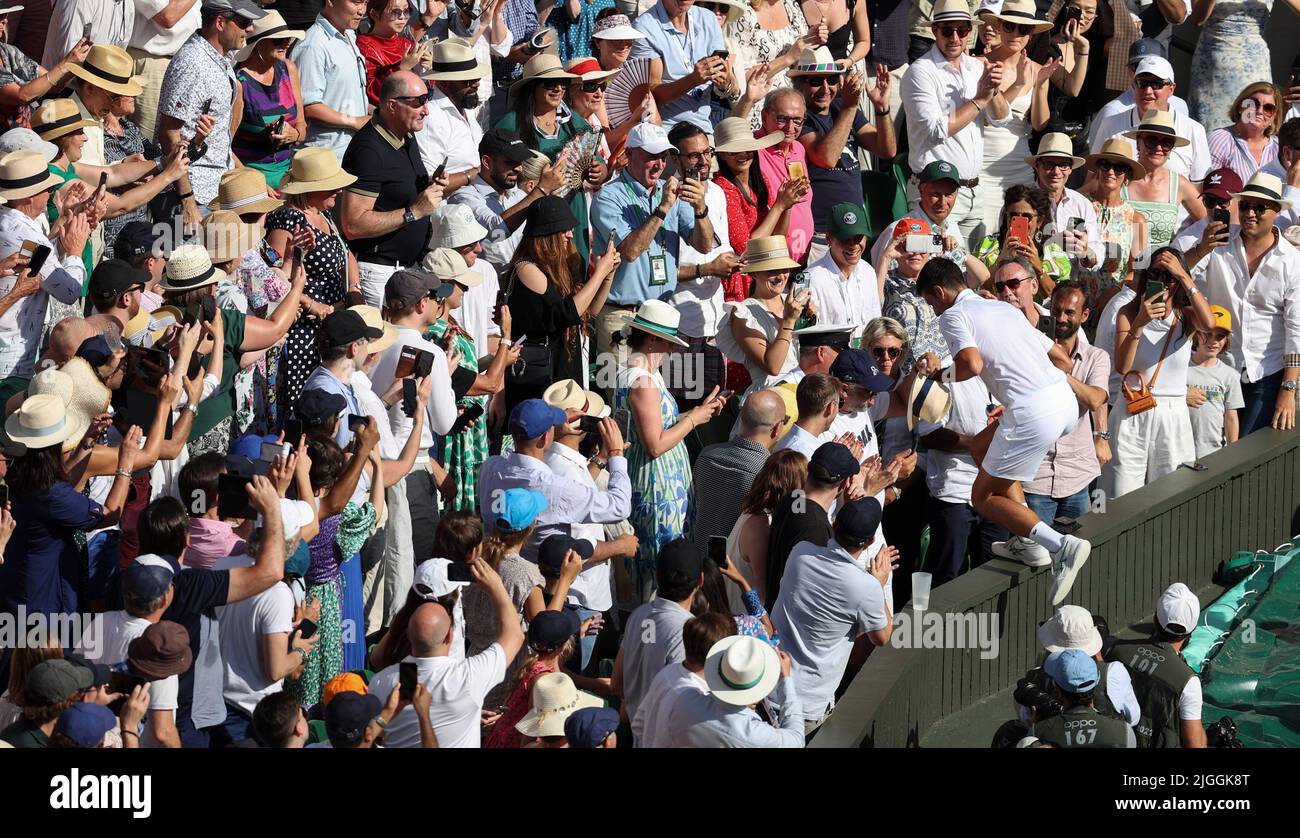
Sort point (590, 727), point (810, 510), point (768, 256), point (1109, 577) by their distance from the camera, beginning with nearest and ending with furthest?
1. point (590, 727)
2. point (810, 510)
3. point (768, 256)
4. point (1109, 577)

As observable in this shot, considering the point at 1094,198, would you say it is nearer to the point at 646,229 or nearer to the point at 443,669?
the point at 646,229

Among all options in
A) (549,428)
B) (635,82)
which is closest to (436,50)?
(635,82)

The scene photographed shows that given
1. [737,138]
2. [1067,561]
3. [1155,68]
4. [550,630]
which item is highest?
[1155,68]

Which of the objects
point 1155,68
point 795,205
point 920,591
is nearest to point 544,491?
point 920,591

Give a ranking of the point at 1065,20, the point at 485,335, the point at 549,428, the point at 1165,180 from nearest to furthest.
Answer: the point at 549,428
the point at 485,335
the point at 1165,180
the point at 1065,20

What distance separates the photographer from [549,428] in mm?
9289

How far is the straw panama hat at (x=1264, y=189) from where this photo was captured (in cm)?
1328

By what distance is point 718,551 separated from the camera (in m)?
9.09

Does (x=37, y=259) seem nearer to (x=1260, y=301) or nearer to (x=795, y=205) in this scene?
(x=795, y=205)

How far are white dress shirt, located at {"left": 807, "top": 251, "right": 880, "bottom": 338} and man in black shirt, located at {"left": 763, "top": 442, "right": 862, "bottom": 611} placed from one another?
2363 millimetres

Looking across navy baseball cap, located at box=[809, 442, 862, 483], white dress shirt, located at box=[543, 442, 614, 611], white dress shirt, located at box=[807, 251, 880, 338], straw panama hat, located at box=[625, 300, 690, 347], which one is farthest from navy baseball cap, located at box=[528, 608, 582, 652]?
white dress shirt, located at box=[807, 251, 880, 338]

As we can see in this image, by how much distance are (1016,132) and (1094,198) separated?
0.91m

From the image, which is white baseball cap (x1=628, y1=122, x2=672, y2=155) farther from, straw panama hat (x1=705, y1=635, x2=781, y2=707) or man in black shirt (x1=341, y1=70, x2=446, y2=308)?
→ straw panama hat (x1=705, y1=635, x2=781, y2=707)

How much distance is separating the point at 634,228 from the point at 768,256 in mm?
802
